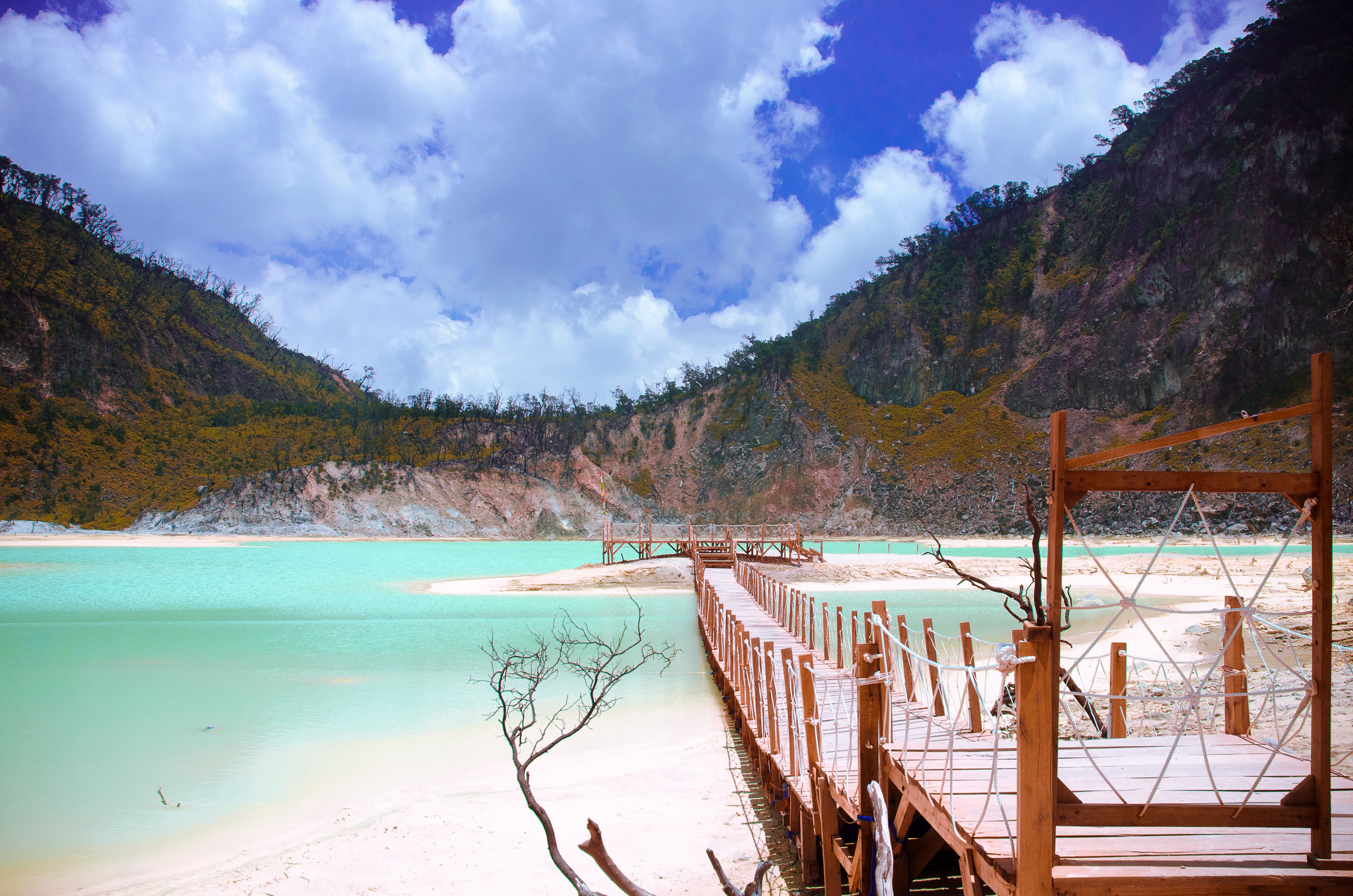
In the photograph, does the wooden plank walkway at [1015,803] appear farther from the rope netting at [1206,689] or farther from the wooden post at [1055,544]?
the wooden post at [1055,544]

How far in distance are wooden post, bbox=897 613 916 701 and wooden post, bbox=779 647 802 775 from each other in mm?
900

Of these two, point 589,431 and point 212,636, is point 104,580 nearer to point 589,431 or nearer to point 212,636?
point 212,636

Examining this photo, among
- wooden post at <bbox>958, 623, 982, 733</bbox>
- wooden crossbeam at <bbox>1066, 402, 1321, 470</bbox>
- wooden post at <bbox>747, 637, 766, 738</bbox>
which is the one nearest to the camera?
wooden crossbeam at <bbox>1066, 402, 1321, 470</bbox>

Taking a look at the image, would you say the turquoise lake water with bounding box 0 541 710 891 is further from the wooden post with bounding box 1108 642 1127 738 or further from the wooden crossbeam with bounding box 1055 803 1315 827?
the wooden crossbeam with bounding box 1055 803 1315 827

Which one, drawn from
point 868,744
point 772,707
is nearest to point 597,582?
point 772,707

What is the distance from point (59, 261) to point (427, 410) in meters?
44.4

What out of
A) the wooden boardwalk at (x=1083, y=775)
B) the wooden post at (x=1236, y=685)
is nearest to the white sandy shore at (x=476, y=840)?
the wooden boardwalk at (x=1083, y=775)

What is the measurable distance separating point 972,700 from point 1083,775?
2.36m

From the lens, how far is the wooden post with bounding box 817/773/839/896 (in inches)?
195

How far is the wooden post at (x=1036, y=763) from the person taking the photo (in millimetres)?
2686

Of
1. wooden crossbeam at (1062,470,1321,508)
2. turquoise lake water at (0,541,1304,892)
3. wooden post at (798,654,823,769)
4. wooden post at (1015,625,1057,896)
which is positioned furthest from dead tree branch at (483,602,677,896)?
wooden crossbeam at (1062,470,1321,508)

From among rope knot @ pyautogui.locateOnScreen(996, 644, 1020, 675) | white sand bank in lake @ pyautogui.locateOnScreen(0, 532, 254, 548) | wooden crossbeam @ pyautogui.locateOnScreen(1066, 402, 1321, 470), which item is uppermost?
wooden crossbeam @ pyautogui.locateOnScreen(1066, 402, 1321, 470)

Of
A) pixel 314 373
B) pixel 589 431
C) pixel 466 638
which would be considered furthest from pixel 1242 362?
pixel 314 373

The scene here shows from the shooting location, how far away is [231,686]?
1420 cm
